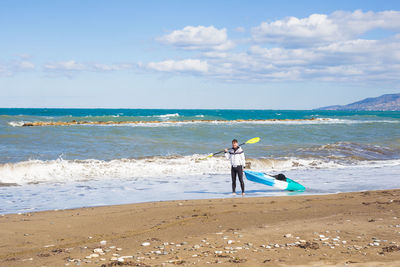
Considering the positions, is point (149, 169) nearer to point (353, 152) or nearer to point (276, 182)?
point (276, 182)

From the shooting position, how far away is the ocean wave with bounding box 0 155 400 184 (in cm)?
1500

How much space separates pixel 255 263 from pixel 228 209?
3692mm

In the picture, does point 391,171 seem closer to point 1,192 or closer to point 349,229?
point 349,229

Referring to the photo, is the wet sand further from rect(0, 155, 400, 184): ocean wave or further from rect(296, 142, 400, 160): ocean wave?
rect(296, 142, 400, 160): ocean wave

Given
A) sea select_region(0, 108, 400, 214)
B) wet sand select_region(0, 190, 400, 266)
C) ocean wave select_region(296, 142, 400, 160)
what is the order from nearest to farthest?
wet sand select_region(0, 190, 400, 266)
sea select_region(0, 108, 400, 214)
ocean wave select_region(296, 142, 400, 160)

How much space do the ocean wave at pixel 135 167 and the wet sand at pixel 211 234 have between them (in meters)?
6.27

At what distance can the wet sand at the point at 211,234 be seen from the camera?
5.34 m

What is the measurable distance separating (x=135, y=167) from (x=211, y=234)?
34.1 ft

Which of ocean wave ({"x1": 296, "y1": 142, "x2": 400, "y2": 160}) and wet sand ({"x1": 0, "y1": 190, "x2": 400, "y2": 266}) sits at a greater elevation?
wet sand ({"x1": 0, "y1": 190, "x2": 400, "y2": 266})

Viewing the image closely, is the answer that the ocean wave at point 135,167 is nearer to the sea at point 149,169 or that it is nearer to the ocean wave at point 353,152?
the sea at point 149,169

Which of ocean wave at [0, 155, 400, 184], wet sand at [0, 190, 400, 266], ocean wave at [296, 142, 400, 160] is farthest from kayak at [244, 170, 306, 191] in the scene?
ocean wave at [296, 142, 400, 160]

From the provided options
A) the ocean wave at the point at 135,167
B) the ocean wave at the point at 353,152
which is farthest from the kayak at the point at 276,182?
the ocean wave at the point at 353,152

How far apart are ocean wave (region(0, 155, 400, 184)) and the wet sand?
627 cm

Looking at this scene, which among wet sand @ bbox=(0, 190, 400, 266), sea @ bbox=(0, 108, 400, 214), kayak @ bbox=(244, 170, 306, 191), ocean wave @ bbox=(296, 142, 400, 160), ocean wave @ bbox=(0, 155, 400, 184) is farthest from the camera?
ocean wave @ bbox=(296, 142, 400, 160)
